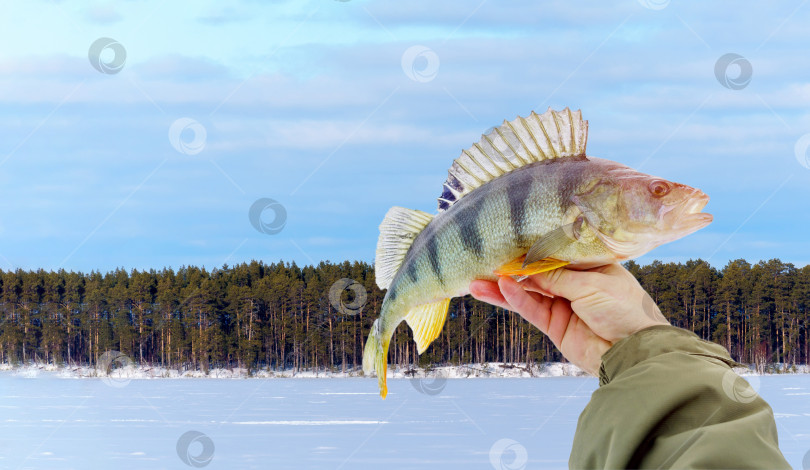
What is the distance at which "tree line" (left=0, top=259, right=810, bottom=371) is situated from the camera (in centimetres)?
4672

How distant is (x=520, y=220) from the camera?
2578 mm

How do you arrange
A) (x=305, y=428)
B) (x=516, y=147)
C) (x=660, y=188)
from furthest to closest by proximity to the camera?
(x=305, y=428) < (x=516, y=147) < (x=660, y=188)

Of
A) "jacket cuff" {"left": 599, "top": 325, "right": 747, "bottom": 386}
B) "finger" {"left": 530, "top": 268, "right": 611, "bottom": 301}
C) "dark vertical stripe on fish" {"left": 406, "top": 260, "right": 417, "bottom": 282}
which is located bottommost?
"jacket cuff" {"left": 599, "top": 325, "right": 747, "bottom": 386}

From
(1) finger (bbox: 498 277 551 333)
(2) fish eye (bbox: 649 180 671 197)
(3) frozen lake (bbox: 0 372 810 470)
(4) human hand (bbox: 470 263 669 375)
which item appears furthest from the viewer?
(3) frozen lake (bbox: 0 372 810 470)

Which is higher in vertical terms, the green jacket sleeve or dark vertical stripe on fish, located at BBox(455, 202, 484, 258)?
dark vertical stripe on fish, located at BBox(455, 202, 484, 258)

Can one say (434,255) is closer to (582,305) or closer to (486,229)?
(486,229)

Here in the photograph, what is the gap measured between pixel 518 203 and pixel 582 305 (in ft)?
1.43

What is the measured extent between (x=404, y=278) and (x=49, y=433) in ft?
75.3

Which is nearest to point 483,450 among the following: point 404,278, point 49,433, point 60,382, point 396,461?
point 396,461

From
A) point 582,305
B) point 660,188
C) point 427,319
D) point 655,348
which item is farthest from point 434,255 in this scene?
point 655,348

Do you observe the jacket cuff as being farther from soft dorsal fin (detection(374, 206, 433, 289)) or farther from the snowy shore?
the snowy shore

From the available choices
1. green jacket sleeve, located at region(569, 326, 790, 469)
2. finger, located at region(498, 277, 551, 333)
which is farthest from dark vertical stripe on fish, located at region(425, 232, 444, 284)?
green jacket sleeve, located at region(569, 326, 790, 469)

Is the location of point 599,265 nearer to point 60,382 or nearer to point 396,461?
point 396,461

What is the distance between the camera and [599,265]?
8.20 feet
